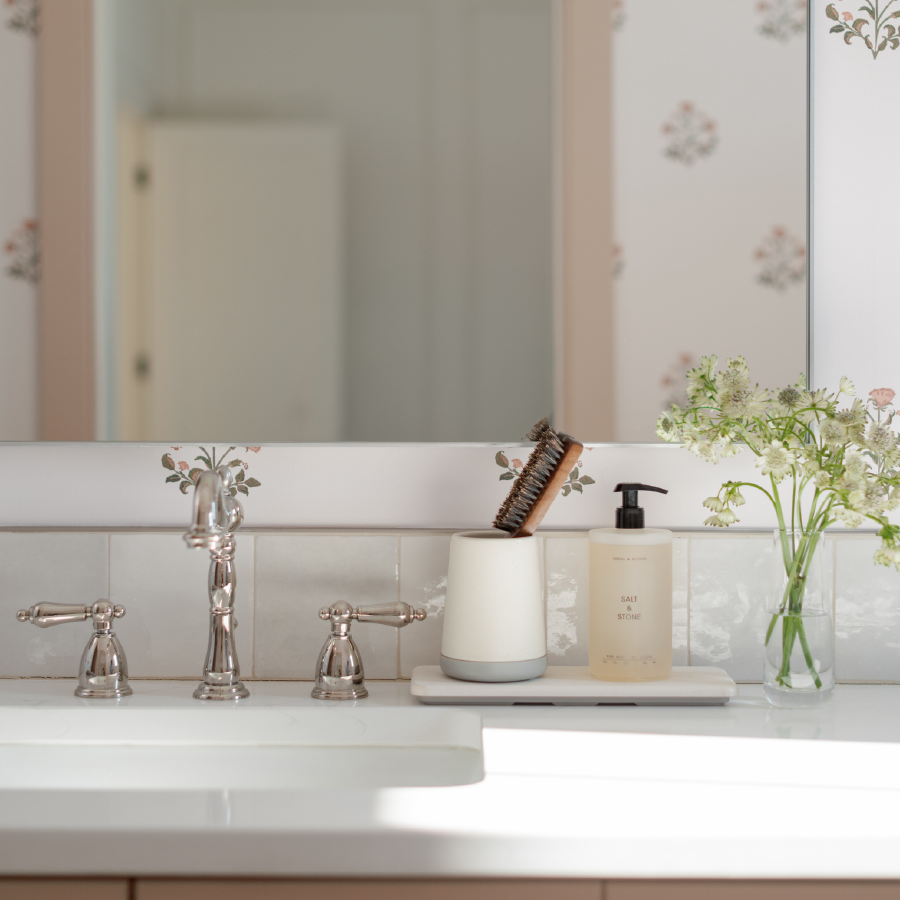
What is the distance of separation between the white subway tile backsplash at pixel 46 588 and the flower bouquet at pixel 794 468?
659 mm

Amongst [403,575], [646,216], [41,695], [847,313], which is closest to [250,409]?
[403,575]

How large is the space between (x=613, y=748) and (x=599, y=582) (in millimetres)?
179

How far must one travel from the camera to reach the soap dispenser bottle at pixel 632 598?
0.88 meters

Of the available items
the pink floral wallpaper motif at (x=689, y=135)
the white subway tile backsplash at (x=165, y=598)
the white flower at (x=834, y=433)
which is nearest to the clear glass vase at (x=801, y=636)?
the white flower at (x=834, y=433)

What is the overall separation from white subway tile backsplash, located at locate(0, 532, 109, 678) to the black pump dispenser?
58cm

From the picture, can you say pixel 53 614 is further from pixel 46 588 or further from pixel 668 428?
pixel 668 428

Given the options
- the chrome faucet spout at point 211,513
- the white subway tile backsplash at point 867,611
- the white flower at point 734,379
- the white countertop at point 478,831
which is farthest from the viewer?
the white subway tile backsplash at point 867,611

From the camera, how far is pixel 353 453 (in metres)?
1.01

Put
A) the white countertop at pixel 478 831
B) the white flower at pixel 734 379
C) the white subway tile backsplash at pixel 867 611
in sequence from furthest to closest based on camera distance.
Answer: the white subway tile backsplash at pixel 867 611
the white flower at pixel 734 379
the white countertop at pixel 478 831

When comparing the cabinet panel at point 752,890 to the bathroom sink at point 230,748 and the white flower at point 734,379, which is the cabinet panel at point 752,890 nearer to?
the bathroom sink at point 230,748

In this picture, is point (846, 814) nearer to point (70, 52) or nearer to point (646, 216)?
point (646, 216)

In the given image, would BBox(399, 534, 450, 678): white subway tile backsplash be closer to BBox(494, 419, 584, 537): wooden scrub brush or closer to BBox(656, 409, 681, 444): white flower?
BBox(494, 419, 584, 537): wooden scrub brush

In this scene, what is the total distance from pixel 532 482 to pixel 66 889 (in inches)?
20.6

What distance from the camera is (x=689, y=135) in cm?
101
